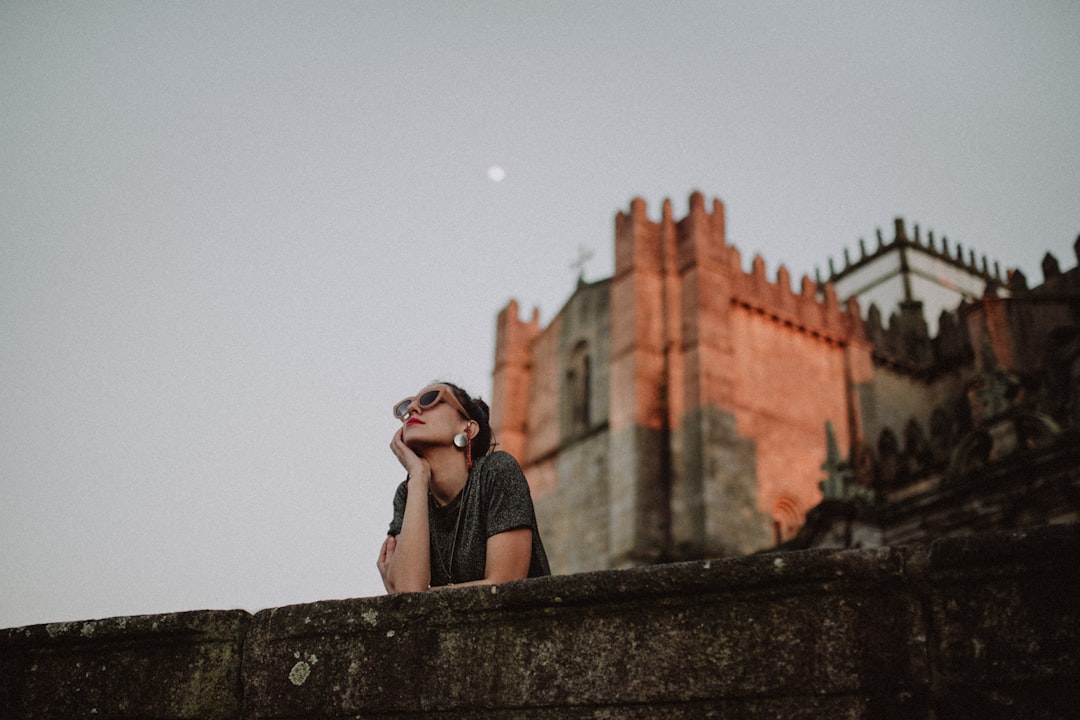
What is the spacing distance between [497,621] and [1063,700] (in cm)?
143

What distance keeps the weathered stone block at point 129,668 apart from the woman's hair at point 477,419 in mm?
1124

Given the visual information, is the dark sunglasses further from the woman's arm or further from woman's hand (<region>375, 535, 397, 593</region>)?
woman's hand (<region>375, 535, 397, 593</region>)

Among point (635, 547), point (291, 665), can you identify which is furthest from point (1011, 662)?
point (635, 547)

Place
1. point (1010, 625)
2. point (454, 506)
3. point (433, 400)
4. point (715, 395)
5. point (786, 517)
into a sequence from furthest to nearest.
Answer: point (786, 517) → point (715, 395) → point (433, 400) → point (454, 506) → point (1010, 625)

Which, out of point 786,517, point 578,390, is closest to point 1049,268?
point 786,517

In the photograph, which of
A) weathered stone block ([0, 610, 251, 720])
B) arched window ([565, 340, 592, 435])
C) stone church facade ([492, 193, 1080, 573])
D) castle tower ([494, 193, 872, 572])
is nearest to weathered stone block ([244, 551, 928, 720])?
weathered stone block ([0, 610, 251, 720])

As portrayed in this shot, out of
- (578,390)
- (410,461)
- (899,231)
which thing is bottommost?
(410,461)

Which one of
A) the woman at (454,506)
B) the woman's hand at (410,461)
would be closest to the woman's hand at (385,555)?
the woman at (454,506)

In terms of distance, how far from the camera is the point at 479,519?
331 centimetres

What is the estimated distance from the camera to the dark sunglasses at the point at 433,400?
3.58 metres

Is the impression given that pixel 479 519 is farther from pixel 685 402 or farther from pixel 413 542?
pixel 685 402

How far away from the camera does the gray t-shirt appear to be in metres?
3.22

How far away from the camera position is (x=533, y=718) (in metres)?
2.48

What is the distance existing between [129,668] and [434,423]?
52.4 inches
